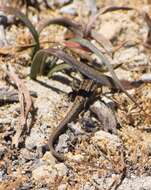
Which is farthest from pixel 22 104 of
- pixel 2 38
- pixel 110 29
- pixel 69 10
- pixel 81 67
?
pixel 69 10

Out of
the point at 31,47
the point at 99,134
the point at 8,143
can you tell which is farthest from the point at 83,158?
the point at 31,47

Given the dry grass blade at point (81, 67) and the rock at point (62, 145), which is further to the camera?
the dry grass blade at point (81, 67)

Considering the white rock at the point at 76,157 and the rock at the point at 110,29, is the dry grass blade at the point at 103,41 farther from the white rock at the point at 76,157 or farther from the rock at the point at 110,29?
the white rock at the point at 76,157

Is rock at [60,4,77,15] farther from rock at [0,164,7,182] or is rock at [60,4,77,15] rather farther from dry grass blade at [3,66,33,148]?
rock at [0,164,7,182]

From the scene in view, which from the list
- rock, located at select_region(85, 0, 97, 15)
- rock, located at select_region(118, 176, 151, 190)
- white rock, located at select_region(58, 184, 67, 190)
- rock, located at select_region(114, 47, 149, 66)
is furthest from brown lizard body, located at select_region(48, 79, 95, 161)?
rock, located at select_region(85, 0, 97, 15)

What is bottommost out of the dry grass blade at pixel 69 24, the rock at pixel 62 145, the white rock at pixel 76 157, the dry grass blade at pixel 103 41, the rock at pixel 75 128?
the white rock at pixel 76 157

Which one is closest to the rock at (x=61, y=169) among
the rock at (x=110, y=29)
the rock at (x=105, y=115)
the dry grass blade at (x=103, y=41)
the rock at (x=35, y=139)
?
the rock at (x=35, y=139)

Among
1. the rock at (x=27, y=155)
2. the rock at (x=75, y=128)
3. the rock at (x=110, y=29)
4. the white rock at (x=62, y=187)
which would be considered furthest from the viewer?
the rock at (x=110, y=29)

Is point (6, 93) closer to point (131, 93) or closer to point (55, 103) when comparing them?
point (55, 103)
